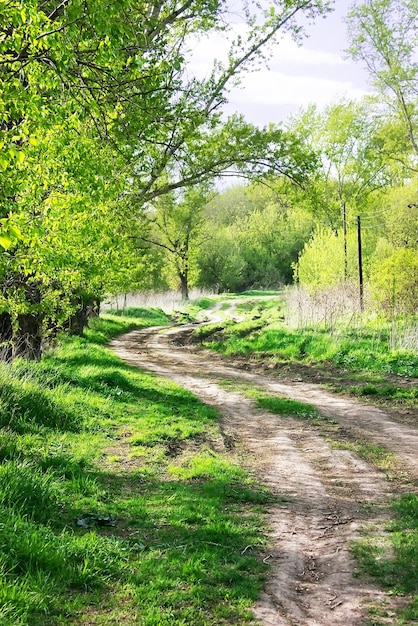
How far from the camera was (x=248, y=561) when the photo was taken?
477 centimetres

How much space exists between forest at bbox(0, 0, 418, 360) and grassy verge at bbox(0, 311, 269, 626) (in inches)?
A: 93.9

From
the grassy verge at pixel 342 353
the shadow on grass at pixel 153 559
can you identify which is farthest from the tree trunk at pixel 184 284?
the shadow on grass at pixel 153 559

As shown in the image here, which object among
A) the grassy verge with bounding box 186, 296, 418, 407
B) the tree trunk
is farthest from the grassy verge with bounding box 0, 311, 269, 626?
the tree trunk

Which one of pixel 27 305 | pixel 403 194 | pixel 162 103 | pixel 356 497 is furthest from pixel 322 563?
pixel 403 194

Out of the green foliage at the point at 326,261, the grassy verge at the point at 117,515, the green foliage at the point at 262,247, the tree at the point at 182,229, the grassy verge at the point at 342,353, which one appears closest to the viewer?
the grassy verge at the point at 117,515

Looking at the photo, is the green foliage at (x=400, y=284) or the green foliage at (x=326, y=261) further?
the green foliage at (x=326, y=261)

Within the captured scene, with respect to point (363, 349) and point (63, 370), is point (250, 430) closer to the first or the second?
point (63, 370)

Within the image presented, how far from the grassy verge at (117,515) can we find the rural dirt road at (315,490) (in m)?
0.30

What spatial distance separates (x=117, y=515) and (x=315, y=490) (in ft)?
8.01

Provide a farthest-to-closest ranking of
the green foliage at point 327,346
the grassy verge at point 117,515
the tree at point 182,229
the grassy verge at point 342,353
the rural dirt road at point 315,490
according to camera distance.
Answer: the tree at point 182,229
the green foliage at point 327,346
the grassy verge at point 342,353
the rural dirt road at point 315,490
the grassy verge at point 117,515

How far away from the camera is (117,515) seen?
5.75 metres

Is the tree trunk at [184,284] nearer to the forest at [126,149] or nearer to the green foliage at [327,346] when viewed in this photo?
the forest at [126,149]

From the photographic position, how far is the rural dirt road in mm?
4133

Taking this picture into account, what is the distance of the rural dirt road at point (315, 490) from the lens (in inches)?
163
